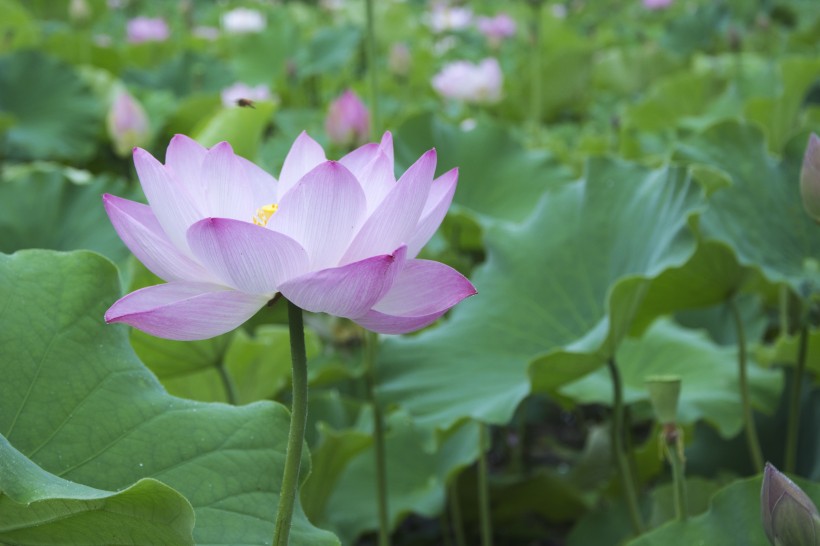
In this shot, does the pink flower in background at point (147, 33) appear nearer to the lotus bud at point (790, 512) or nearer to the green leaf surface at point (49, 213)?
the green leaf surface at point (49, 213)

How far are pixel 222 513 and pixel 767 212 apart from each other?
0.94 m

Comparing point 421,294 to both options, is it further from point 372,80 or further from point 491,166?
point 491,166

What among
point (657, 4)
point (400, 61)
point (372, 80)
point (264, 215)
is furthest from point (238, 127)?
point (657, 4)

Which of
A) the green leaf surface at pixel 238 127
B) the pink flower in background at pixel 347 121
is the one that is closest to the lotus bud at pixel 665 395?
the green leaf surface at pixel 238 127

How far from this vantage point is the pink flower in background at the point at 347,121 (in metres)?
2.06

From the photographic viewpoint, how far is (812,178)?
0.96 meters

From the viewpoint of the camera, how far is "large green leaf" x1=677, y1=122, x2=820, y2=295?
1328mm

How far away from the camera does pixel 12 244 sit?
159cm

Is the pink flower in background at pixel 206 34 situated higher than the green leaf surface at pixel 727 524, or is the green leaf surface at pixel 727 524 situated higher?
the green leaf surface at pixel 727 524

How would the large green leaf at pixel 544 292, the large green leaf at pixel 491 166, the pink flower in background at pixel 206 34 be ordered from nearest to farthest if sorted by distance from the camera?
the large green leaf at pixel 544 292, the large green leaf at pixel 491 166, the pink flower in background at pixel 206 34

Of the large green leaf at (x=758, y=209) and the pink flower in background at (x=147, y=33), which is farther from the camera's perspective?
the pink flower in background at (x=147, y=33)

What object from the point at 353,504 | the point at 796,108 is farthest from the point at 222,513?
the point at 796,108

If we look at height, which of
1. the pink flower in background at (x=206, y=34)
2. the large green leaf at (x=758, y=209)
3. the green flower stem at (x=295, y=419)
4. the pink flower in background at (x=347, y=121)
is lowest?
the pink flower in background at (x=206, y=34)

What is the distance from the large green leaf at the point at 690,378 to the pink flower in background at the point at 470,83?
146cm
